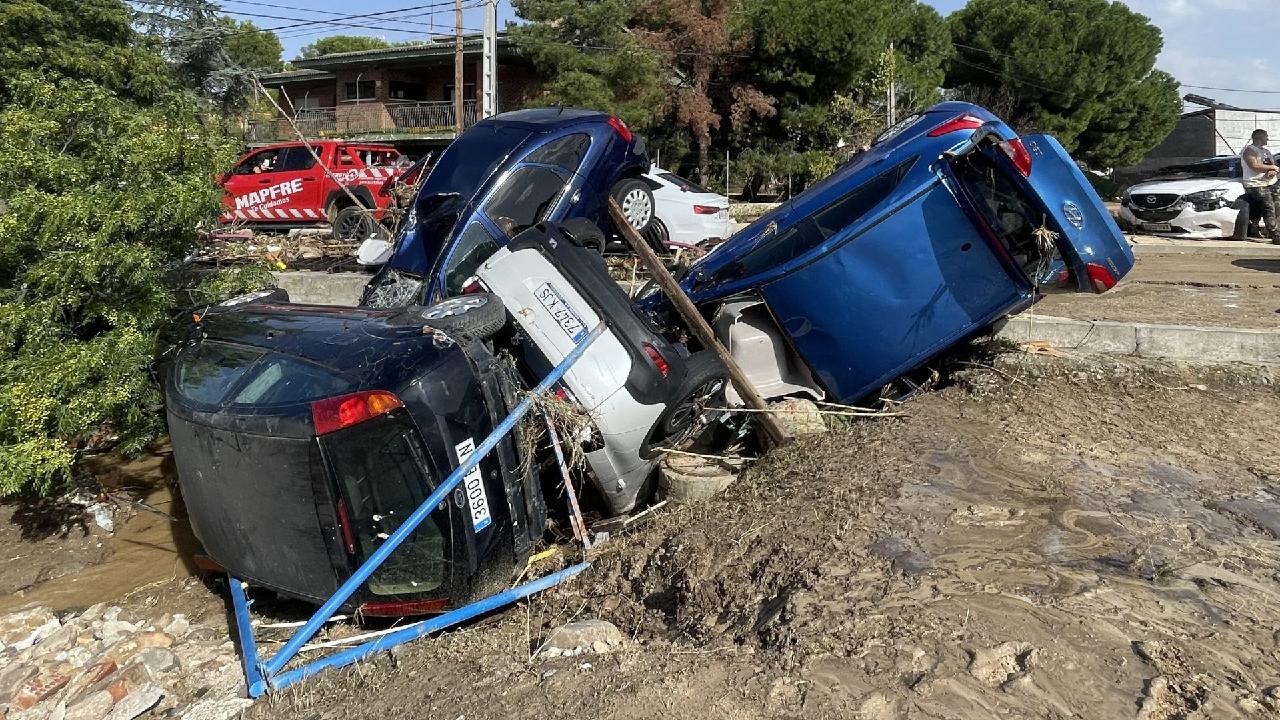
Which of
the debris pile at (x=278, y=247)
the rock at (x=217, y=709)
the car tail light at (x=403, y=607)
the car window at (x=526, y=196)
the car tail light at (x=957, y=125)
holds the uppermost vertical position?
the car tail light at (x=957, y=125)

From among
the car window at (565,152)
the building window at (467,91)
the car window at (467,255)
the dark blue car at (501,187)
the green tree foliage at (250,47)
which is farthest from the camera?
the building window at (467,91)

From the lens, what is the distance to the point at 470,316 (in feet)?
15.3

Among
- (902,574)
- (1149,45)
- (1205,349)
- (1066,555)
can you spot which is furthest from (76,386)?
(1149,45)

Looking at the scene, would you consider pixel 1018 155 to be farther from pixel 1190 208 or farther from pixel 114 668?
pixel 1190 208

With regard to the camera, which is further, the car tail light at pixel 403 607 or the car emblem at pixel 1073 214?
the car emblem at pixel 1073 214

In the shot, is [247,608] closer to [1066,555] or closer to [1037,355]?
[1066,555]

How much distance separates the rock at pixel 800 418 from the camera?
5.92 m

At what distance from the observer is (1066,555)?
12.8 ft

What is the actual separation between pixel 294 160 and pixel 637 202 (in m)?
7.95

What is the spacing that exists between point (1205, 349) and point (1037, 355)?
3.71 feet

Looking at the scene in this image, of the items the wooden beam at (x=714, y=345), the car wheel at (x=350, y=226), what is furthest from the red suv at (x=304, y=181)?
the wooden beam at (x=714, y=345)

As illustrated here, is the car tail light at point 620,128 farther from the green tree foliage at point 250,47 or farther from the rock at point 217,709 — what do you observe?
the green tree foliage at point 250,47

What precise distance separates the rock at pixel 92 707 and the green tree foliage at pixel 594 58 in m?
20.9

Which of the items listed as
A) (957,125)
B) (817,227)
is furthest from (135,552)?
(957,125)
